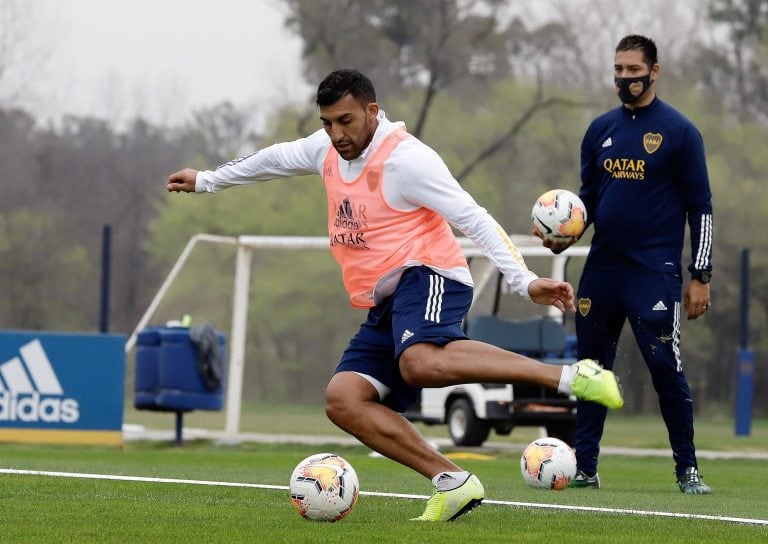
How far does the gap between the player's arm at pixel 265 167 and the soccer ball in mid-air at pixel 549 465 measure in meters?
2.45

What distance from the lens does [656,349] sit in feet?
27.9

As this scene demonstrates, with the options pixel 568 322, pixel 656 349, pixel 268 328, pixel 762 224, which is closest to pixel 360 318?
pixel 268 328

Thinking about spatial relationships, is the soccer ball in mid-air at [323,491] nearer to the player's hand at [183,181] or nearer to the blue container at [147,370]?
the player's hand at [183,181]

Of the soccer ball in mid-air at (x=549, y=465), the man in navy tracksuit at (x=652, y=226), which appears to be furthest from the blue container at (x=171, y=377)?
the man in navy tracksuit at (x=652, y=226)

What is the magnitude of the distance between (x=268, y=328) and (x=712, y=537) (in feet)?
82.4

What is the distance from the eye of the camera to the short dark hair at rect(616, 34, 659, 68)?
8.57m

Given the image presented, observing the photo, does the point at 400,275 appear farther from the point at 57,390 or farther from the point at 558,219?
the point at 57,390

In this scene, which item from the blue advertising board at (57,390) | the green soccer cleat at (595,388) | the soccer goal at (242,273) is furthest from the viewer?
the soccer goal at (242,273)

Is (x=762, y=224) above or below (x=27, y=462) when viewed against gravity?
above

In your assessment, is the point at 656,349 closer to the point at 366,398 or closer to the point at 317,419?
the point at 366,398

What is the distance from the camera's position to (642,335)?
8516mm

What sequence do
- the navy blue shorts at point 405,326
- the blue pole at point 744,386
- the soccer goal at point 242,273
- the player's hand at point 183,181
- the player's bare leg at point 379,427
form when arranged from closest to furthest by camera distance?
A: the navy blue shorts at point 405,326 < the player's bare leg at point 379,427 < the player's hand at point 183,181 < the soccer goal at point 242,273 < the blue pole at point 744,386

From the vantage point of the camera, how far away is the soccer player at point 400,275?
6.28 m

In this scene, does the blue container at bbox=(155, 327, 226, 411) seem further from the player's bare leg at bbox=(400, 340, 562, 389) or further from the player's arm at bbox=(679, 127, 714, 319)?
the player's bare leg at bbox=(400, 340, 562, 389)
